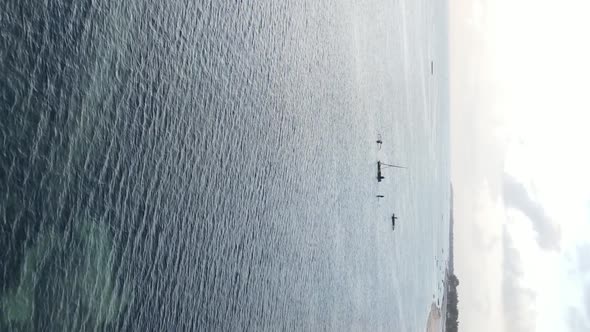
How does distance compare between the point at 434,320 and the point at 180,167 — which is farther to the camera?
the point at 434,320

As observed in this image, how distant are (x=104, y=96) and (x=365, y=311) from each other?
10.6 m

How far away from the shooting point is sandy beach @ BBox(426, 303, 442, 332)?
1195 inches

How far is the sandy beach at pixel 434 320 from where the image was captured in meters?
30.4

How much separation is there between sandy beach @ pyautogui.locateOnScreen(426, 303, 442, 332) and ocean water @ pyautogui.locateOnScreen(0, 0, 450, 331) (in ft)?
53.0

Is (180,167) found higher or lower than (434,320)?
higher

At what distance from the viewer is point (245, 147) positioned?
8.73m

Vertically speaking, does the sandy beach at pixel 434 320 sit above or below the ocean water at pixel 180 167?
below

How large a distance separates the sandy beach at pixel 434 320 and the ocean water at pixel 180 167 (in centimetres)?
1615

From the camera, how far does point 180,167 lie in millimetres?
7082

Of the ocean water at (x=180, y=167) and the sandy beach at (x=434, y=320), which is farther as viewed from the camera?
the sandy beach at (x=434, y=320)

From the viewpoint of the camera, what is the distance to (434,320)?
3275cm

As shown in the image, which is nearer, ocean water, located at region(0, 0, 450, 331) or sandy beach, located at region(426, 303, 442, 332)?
ocean water, located at region(0, 0, 450, 331)

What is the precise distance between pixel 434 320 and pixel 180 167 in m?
28.2

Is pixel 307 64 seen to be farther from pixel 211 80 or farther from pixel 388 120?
pixel 388 120
